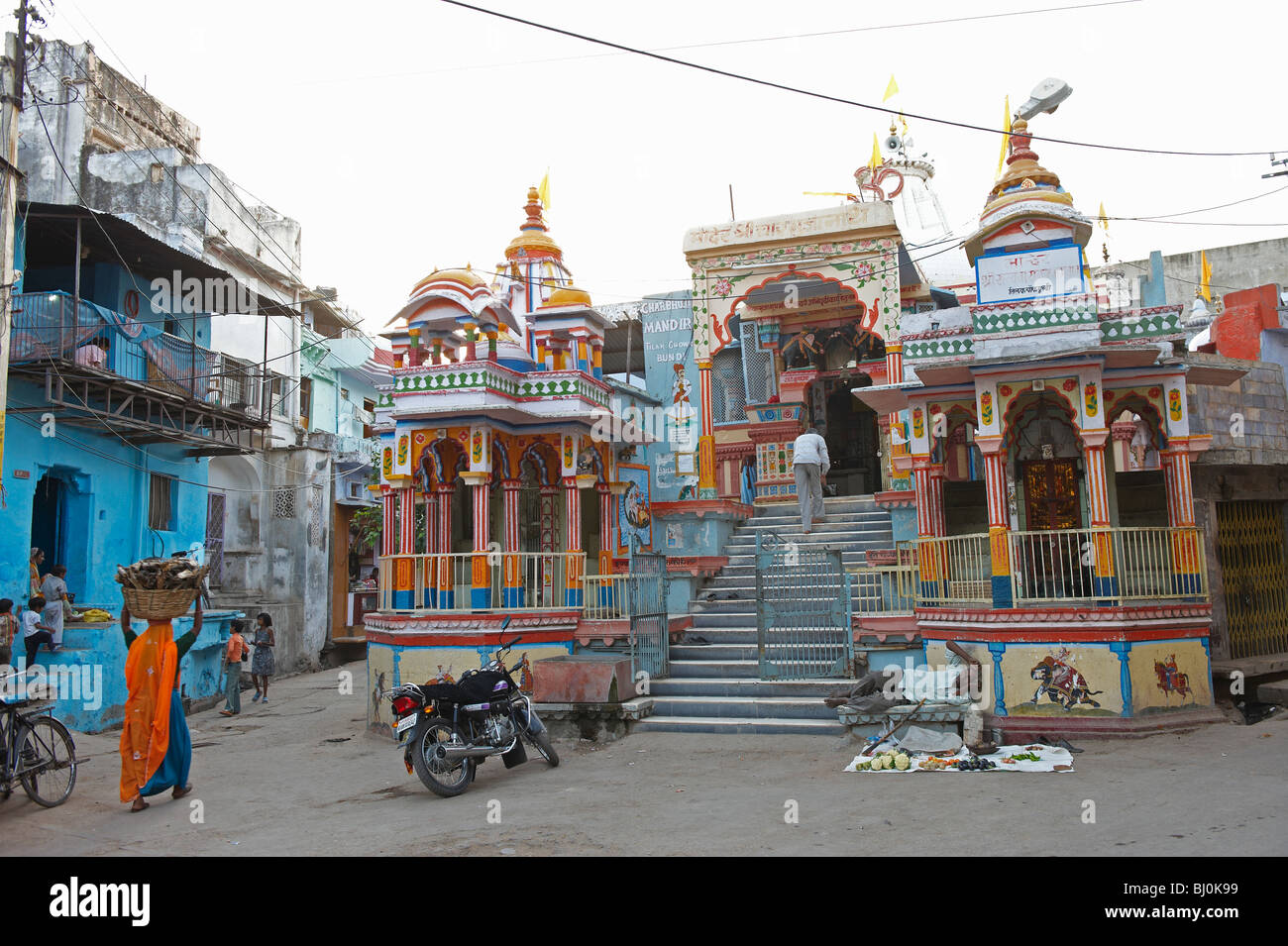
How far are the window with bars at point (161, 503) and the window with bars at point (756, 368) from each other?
12.1 meters

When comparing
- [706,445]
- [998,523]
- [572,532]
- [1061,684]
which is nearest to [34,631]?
[572,532]

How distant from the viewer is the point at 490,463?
1400 cm

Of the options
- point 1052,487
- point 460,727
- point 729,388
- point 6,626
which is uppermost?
point 729,388

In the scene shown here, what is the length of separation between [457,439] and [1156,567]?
932 centimetres

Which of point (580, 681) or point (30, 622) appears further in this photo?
point (30, 622)

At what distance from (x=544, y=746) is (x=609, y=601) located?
371 cm

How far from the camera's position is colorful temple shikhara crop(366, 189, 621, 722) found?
12.7 metres

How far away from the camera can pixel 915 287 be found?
20.4m

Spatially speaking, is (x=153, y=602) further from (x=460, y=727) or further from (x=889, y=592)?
(x=889, y=592)

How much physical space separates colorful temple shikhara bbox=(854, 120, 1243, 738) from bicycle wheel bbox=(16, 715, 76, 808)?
8536 millimetres

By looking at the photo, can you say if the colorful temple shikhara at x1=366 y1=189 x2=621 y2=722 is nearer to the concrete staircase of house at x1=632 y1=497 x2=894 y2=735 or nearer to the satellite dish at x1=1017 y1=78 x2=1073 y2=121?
the concrete staircase of house at x1=632 y1=497 x2=894 y2=735

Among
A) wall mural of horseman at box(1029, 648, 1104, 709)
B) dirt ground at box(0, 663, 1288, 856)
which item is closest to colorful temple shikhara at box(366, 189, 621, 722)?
dirt ground at box(0, 663, 1288, 856)

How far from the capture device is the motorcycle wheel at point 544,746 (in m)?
9.27
